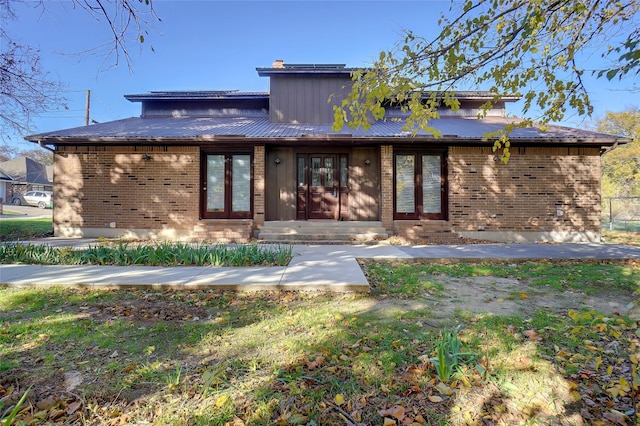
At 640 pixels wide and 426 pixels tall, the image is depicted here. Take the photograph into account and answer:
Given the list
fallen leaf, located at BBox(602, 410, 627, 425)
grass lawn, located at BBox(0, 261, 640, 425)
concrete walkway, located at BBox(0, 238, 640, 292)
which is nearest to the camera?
fallen leaf, located at BBox(602, 410, 627, 425)

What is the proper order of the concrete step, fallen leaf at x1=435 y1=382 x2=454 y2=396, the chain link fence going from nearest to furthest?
fallen leaf at x1=435 y1=382 x2=454 y2=396, the concrete step, the chain link fence

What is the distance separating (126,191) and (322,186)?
6389mm

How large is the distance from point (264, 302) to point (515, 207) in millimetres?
8941

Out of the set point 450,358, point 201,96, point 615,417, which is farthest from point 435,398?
point 201,96

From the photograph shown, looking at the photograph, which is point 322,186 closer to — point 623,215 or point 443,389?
point 443,389

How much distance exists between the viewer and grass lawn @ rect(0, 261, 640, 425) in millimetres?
1934

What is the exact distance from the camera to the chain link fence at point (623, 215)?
494 inches

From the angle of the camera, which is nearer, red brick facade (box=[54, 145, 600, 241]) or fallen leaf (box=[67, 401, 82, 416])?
fallen leaf (box=[67, 401, 82, 416])

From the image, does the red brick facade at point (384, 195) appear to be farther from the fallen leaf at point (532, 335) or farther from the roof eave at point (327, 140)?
the fallen leaf at point (532, 335)

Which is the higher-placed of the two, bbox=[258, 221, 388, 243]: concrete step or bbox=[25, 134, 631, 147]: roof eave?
bbox=[25, 134, 631, 147]: roof eave

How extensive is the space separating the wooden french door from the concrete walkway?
3.10 metres

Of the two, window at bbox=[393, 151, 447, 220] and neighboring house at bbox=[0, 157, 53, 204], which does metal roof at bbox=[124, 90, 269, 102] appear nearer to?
window at bbox=[393, 151, 447, 220]

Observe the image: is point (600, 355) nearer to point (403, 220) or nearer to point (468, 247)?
point (468, 247)

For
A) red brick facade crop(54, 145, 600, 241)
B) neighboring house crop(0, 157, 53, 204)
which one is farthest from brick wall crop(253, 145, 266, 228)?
neighboring house crop(0, 157, 53, 204)
